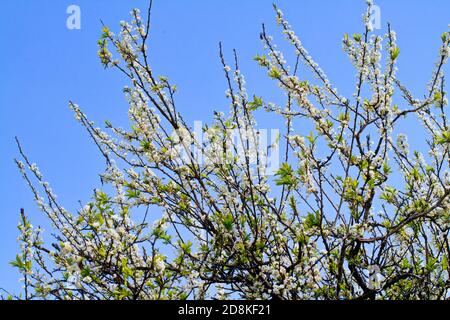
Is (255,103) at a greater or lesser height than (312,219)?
greater

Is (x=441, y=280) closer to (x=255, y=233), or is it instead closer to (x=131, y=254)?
(x=255, y=233)

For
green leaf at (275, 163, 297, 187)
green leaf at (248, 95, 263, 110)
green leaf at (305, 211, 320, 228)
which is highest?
green leaf at (248, 95, 263, 110)

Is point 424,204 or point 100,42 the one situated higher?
point 100,42

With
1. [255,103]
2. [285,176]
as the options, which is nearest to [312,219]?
[285,176]

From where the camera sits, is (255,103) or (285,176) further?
(255,103)

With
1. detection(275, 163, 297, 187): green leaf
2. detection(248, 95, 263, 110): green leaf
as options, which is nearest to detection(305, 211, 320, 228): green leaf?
detection(275, 163, 297, 187): green leaf

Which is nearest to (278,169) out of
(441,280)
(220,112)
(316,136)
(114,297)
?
(316,136)

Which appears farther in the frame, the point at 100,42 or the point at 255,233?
the point at 100,42

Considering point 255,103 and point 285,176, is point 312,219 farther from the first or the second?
point 255,103

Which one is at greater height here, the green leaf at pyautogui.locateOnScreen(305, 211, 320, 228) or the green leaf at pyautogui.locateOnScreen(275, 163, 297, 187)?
the green leaf at pyautogui.locateOnScreen(275, 163, 297, 187)

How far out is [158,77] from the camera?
4844 millimetres

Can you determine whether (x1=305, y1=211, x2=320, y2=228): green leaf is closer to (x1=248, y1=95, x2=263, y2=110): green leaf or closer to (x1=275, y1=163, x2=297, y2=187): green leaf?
(x1=275, y1=163, x2=297, y2=187): green leaf
